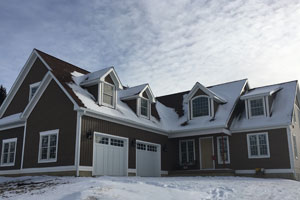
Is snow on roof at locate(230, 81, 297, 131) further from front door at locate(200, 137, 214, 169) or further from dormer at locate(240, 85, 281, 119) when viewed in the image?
front door at locate(200, 137, 214, 169)

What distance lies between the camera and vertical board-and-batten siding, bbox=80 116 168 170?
16203 millimetres

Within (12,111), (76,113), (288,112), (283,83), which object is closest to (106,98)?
(76,113)

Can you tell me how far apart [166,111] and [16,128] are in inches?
431

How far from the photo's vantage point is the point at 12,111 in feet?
71.6

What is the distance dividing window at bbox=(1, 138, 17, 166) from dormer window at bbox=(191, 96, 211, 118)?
39.5 ft

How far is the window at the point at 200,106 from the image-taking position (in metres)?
22.7

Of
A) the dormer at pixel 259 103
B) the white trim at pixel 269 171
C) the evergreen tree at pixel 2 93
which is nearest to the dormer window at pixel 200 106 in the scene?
the dormer at pixel 259 103

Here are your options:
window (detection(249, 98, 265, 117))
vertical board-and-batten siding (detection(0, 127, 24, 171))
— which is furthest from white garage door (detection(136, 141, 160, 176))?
vertical board-and-batten siding (detection(0, 127, 24, 171))

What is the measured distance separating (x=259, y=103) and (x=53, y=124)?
13131mm

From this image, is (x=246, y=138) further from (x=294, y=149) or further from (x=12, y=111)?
(x=12, y=111)

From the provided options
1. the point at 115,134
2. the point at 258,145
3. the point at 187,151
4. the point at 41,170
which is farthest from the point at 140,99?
the point at 258,145

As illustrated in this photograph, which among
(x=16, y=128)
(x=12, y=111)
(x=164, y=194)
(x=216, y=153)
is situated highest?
(x=12, y=111)

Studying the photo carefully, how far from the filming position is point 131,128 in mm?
19594

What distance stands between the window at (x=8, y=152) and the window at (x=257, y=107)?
49.9ft
